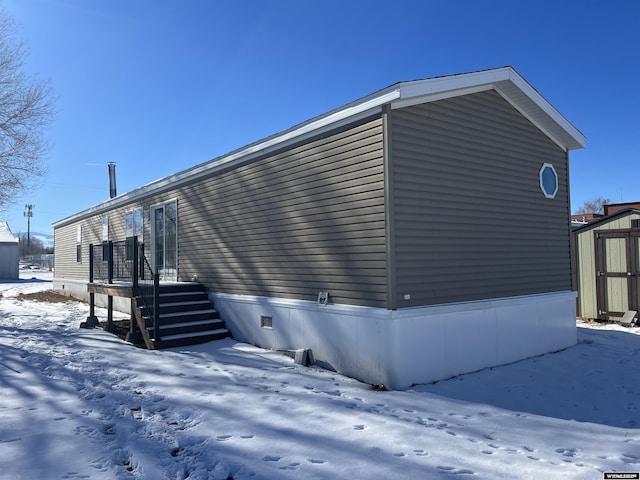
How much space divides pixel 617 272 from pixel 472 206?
6.21 meters

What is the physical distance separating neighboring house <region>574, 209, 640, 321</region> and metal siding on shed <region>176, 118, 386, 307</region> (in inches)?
304

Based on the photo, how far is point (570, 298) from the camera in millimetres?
8539

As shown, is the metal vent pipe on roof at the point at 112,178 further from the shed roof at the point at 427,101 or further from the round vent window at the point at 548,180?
the round vent window at the point at 548,180

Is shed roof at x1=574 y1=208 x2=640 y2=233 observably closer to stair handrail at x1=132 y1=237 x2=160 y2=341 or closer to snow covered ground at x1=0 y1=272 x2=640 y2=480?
snow covered ground at x1=0 y1=272 x2=640 y2=480

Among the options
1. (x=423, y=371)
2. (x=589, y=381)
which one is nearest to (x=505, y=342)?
(x=589, y=381)

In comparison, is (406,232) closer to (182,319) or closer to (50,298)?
(182,319)

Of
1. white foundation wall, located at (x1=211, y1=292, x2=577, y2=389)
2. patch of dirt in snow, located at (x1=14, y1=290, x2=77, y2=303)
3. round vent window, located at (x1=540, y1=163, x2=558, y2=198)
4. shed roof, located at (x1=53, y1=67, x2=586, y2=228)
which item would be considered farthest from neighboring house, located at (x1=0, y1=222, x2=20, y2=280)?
round vent window, located at (x1=540, y1=163, x2=558, y2=198)

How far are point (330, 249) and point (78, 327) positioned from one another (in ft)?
22.3

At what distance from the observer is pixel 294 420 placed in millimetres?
4516

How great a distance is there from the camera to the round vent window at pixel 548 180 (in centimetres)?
817

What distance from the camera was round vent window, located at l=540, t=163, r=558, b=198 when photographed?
8.17m

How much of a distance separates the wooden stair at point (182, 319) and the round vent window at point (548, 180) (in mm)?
6207

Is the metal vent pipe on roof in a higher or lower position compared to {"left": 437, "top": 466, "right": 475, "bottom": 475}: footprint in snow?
higher

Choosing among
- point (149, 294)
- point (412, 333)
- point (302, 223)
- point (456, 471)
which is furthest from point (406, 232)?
point (149, 294)
